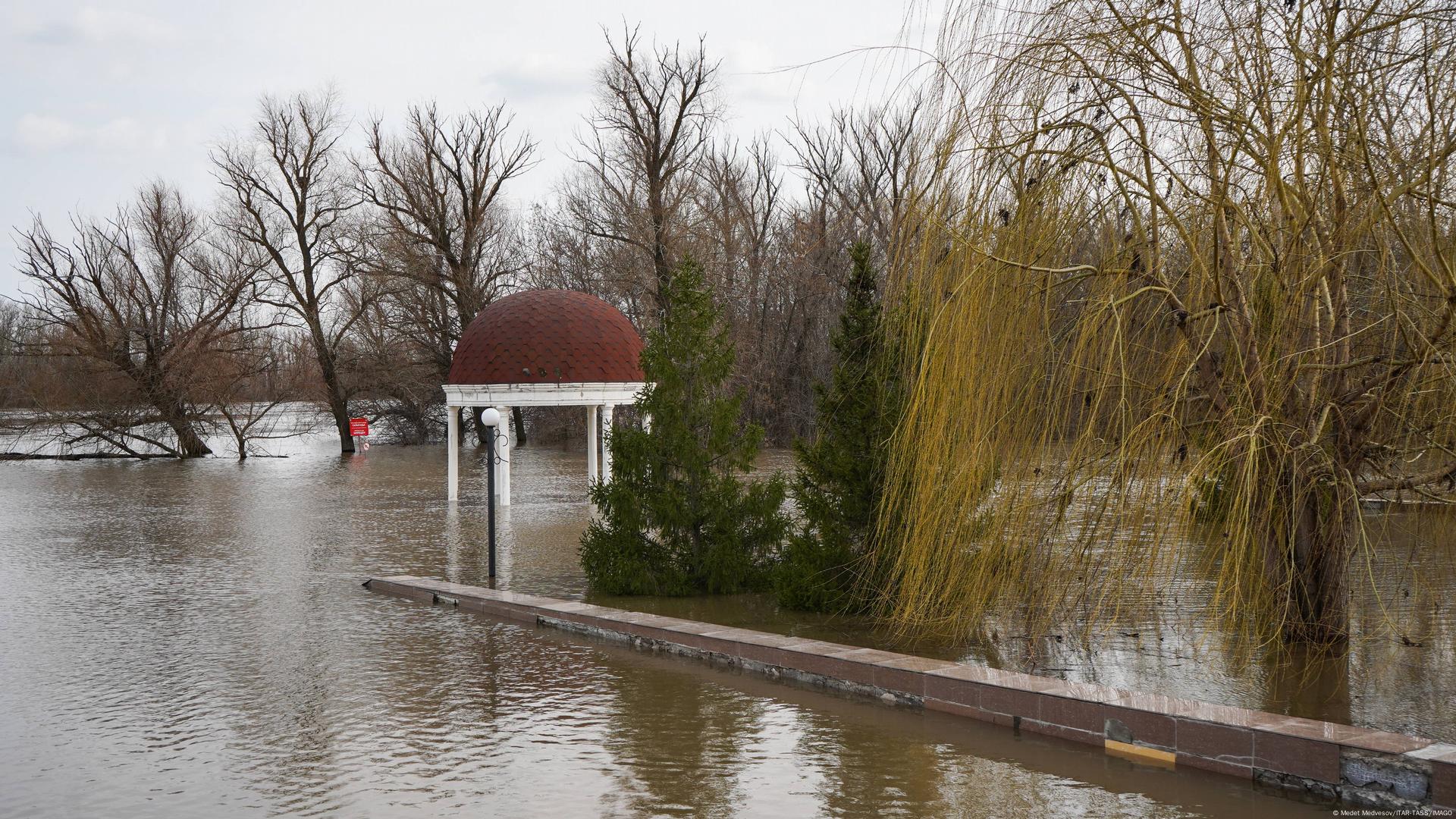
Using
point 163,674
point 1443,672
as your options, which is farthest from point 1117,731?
point 163,674

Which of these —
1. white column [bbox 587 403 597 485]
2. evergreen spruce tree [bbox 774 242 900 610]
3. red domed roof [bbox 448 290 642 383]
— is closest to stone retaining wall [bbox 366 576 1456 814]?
evergreen spruce tree [bbox 774 242 900 610]

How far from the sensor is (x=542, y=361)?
23.0 meters

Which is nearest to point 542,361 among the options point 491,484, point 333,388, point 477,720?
point 491,484

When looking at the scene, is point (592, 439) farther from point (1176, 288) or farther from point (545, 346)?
point (1176, 288)

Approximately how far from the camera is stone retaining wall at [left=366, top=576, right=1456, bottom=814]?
234 inches

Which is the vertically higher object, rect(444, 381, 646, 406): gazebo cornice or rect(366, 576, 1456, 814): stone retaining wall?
rect(444, 381, 646, 406): gazebo cornice

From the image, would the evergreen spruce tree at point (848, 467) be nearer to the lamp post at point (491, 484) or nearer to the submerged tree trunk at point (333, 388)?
the lamp post at point (491, 484)

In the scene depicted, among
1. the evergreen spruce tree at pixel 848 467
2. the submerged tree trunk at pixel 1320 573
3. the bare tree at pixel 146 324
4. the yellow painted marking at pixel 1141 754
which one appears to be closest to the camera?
the yellow painted marking at pixel 1141 754

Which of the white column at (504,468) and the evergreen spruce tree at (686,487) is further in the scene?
the white column at (504,468)

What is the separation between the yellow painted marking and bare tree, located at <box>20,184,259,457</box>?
39481 mm

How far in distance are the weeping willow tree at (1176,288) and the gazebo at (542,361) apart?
14.9m

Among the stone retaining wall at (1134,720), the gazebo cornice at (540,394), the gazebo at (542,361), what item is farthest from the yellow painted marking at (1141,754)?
the gazebo cornice at (540,394)

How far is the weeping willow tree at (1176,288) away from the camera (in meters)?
7.13

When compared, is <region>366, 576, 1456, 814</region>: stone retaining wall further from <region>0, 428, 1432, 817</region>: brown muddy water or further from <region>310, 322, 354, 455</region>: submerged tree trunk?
<region>310, 322, 354, 455</region>: submerged tree trunk
